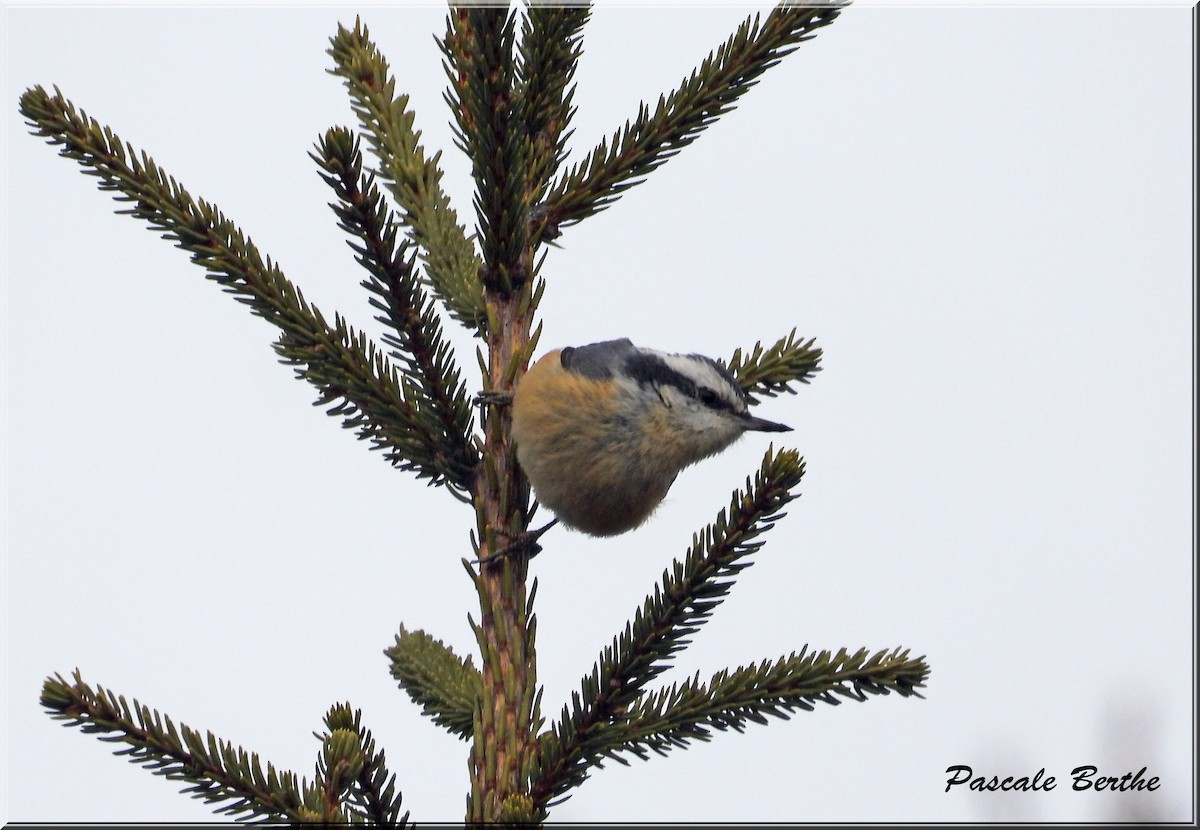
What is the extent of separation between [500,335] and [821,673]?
3.30ft

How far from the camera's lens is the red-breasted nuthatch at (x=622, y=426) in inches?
109

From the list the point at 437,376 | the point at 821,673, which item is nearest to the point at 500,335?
the point at 437,376

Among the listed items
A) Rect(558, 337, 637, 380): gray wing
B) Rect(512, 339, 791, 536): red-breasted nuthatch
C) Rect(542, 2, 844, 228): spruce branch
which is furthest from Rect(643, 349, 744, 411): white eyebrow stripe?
Rect(542, 2, 844, 228): spruce branch

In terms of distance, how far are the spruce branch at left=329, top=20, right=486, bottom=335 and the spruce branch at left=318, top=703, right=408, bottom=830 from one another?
108 centimetres

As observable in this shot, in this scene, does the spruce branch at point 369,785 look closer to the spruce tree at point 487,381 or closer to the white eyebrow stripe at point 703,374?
the spruce tree at point 487,381

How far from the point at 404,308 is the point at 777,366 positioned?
94cm

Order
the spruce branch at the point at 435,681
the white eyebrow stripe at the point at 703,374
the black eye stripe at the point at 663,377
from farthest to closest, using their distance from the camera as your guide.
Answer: the black eye stripe at the point at 663,377
the white eyebrow stripe at the point at 703,374
the spruce branch at the point at 435,681

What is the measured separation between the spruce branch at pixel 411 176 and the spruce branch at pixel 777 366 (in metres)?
0.65

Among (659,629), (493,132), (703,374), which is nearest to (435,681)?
(659,629)

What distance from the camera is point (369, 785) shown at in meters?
1.41

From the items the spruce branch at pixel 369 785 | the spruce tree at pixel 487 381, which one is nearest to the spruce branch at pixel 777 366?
the spruce tree at pixel 487 381

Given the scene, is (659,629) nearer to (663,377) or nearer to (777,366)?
(777,366)

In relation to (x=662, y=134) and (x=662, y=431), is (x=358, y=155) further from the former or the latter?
(x=662, y=431)

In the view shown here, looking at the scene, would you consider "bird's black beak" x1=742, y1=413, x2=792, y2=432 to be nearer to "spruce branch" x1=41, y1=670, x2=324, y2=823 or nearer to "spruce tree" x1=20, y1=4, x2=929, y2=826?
"spruce tree" x1=20, y1=4, x2=929, y2=826
